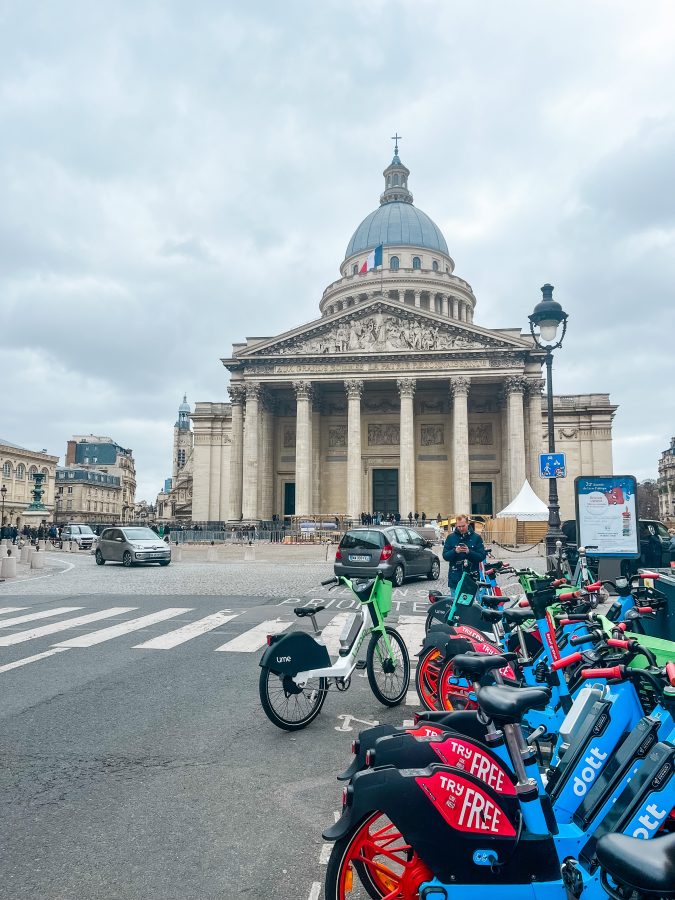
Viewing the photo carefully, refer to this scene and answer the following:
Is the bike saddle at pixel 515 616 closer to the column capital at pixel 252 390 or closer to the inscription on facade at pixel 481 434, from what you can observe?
the column capital at pixel 252 390

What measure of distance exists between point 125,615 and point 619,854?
11.5 m

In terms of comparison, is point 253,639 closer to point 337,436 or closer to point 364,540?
point 364,540

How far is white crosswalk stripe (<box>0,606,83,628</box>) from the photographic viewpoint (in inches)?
446

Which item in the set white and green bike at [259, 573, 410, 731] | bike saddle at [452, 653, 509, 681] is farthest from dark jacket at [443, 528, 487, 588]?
bike saddle at [452, 653, 509, 681]

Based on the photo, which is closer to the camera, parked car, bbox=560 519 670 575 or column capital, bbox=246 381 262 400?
parked car, bbox=560 519 670 575

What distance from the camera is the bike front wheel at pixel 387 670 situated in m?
6.23

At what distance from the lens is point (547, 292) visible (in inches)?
568

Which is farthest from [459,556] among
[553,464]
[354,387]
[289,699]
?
[354,387]

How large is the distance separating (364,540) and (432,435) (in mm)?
37043

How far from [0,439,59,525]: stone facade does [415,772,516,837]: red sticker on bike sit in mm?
86398

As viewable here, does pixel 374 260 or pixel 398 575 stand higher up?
pixel 374 260

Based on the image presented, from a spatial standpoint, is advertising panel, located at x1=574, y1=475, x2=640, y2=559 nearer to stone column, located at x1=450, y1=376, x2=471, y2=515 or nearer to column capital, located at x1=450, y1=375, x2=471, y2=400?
stone column, located at x1=450, y1=376, x2=471, y2=515

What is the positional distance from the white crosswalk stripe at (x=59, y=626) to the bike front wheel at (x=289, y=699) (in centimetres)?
542

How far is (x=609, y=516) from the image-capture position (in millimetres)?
11422
